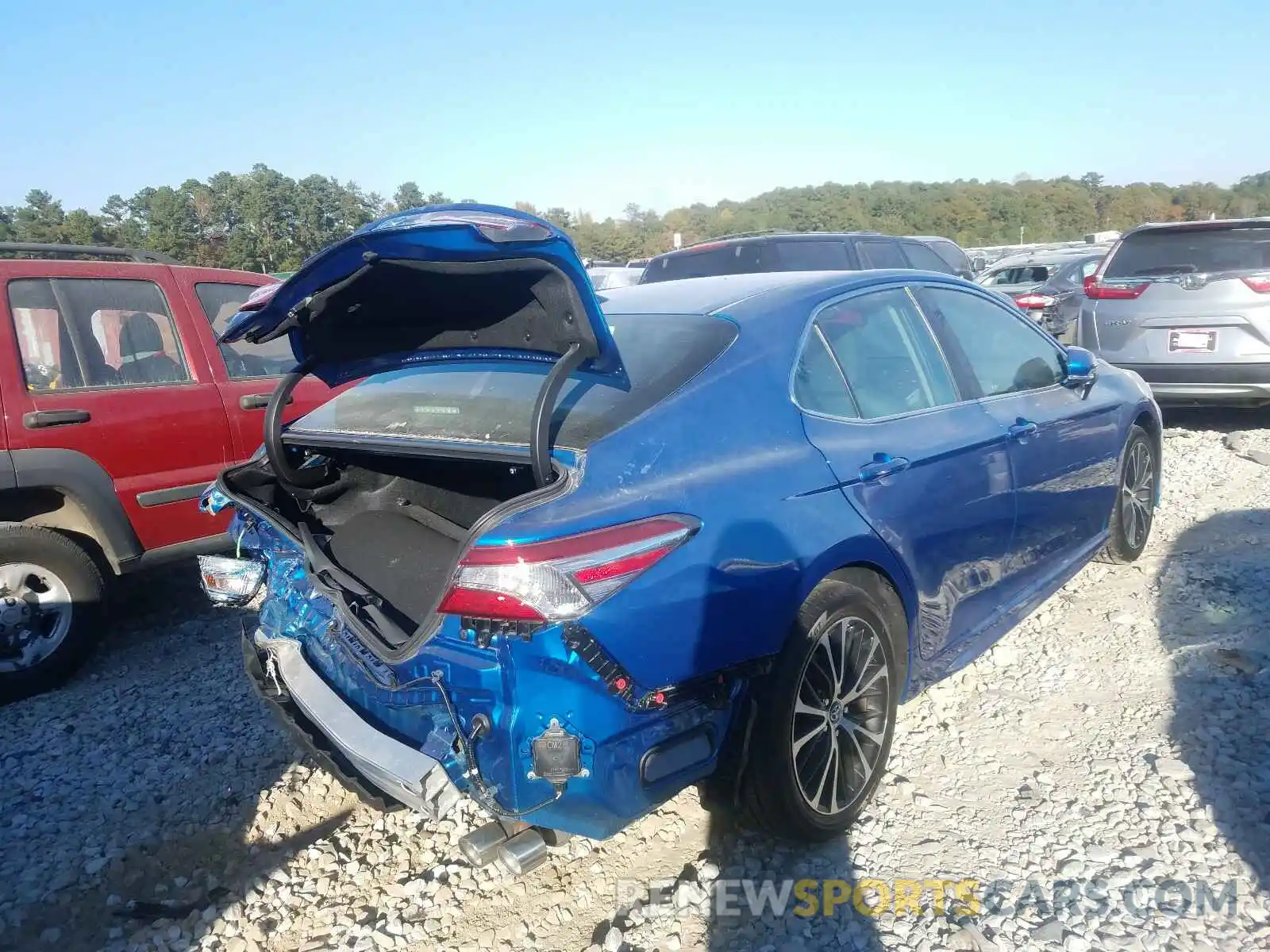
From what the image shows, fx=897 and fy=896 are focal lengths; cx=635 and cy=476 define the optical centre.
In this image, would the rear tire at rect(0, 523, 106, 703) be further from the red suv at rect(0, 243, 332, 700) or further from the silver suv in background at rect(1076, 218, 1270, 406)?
the silver suv in background at rect(1076, 218, 1270, 406)

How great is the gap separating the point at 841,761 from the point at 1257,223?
278 inches

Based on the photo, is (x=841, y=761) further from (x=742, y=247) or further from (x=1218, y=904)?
(x=742, y=247)

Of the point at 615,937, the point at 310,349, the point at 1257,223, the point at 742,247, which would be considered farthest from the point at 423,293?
the point at 1257,223

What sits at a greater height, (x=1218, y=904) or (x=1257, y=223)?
(x=1257, y=223)

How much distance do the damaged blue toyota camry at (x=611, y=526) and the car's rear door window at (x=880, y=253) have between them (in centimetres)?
554

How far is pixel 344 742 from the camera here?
234cm

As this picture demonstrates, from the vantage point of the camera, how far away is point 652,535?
2090 millimetres

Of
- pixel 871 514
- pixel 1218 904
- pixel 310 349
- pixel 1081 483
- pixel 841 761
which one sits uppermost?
Result: pixel 310 349

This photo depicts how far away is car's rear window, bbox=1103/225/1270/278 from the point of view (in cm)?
722

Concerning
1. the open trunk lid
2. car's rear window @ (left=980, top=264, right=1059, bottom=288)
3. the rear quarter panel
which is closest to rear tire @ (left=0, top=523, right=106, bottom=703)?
the open trunk lid

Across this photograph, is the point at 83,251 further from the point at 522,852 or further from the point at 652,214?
the point at 652,214

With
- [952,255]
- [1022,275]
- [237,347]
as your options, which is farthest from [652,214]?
[237,347]

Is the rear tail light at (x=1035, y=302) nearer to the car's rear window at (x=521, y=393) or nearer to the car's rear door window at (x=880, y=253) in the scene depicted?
the car's rear door window at (x=880, y=253)

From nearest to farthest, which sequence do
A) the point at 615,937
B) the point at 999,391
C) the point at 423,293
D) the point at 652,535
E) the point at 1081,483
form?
the point at 652,535
the point at 615,937
the point at 423,293
the point at 999,391
the point at 1081,483
